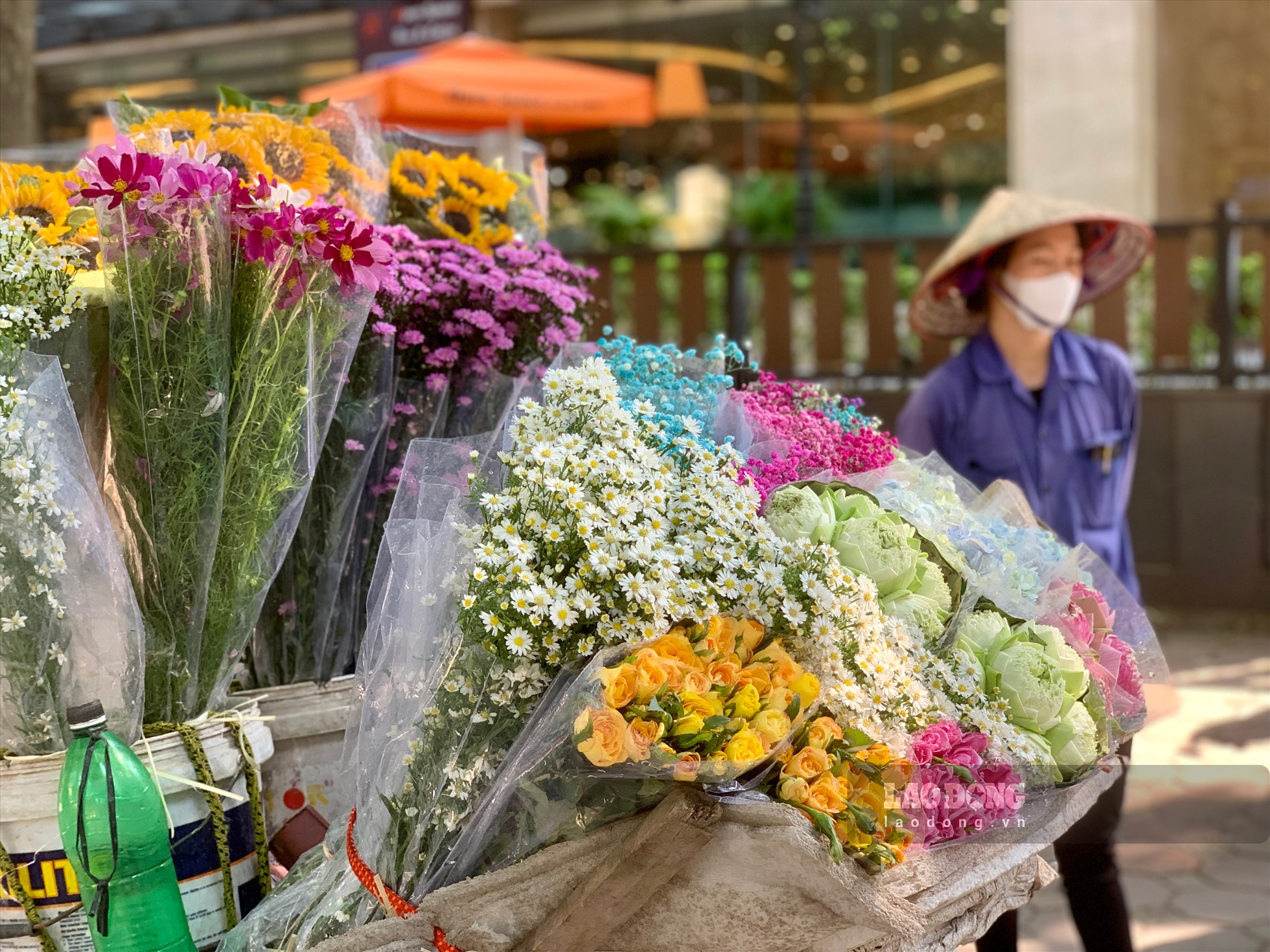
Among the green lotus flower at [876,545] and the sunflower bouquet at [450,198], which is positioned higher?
the sunflower bouquet at [450,198]

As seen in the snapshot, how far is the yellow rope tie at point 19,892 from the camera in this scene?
1.53 metres

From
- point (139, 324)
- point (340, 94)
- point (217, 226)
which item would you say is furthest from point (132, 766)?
point (340, 94)

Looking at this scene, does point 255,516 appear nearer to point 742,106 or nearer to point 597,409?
point 597,409

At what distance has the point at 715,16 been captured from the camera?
1305 centimetres

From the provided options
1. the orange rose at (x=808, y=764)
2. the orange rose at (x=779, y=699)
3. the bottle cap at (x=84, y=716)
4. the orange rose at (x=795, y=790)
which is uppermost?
the orange rose at (x=779, y=699)

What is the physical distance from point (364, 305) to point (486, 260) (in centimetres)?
43

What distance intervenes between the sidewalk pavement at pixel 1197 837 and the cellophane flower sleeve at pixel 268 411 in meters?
1.19

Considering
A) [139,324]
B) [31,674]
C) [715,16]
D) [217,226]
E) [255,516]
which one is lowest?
[31,674]

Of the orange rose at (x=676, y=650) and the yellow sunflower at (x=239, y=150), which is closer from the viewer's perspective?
the orange rose at (x=676, y=650)

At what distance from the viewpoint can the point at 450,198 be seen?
231 centimetres

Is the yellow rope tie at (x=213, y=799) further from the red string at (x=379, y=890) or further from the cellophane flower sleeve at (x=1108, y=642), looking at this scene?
the cellophane flower sleeve at (x=1108, y=642)

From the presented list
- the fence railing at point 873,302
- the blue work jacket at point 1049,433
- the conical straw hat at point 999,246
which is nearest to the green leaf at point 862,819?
the blue work jacket at point 1049,433

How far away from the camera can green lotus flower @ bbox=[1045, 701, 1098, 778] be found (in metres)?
1.59

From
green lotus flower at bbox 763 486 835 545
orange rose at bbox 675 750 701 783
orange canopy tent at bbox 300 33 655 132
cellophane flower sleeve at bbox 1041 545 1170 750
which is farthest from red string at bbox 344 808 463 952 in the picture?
orange canopy tent at bbox 300 33 655 132
